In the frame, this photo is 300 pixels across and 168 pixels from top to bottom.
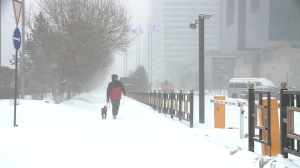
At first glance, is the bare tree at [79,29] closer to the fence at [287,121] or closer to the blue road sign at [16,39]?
the blue road sign at [16,39]

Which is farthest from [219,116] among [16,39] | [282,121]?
[16,39]

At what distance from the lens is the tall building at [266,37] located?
163 feet

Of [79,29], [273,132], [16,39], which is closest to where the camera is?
[273,132]

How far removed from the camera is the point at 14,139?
6426mm

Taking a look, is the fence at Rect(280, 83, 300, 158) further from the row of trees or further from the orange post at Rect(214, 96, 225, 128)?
the row of trees

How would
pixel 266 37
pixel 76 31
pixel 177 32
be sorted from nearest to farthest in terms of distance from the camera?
pixel 76 31, pixel 266 37, pixel 177 32

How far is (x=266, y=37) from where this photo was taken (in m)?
50.8

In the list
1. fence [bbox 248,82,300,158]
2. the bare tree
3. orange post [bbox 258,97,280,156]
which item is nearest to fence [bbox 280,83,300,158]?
fence [bbox 248,82,300,158]

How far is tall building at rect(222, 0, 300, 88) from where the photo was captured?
49781mm

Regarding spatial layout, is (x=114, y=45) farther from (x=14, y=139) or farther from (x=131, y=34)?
(x=14, y=139)

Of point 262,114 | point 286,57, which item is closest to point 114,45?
point 262,114

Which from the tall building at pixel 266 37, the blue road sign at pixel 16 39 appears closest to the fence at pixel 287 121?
the blue road sign at pixel 16 39

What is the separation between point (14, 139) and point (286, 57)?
169ft

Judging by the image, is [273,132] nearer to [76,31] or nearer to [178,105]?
[178,105]
